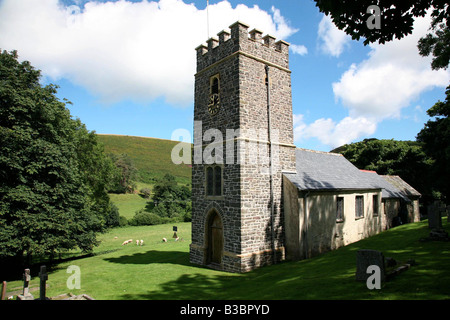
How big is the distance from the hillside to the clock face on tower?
244 feet

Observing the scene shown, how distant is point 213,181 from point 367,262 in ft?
31.1

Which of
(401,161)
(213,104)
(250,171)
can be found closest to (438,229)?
(250,171)

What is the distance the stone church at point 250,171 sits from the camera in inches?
576

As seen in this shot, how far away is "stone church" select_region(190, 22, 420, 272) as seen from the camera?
14641mm

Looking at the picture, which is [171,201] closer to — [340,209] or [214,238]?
[214,238]

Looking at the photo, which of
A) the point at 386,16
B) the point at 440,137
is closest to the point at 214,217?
the point at 386,16

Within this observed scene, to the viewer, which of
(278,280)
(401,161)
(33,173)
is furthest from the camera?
(401,161)

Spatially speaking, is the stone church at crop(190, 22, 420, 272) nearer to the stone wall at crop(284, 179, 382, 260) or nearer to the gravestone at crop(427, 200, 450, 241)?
the stone wall at crop(284, 179, 382, 260)

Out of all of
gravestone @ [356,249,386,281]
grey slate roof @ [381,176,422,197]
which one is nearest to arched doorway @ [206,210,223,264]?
gravestone @ [356,249,386,281]

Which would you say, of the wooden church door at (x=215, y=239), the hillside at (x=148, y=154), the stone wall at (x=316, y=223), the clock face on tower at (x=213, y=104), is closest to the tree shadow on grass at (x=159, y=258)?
the wooden church door at (x=215, y=239)

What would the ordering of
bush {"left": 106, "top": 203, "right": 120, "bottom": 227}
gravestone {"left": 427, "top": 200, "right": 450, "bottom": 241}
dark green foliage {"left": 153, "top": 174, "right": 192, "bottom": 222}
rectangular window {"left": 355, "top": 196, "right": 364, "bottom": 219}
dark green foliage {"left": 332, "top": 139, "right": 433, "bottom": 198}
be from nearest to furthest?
gravestone {"left": 427, "top": 200, "right": 450, "bottom": 241} < rectangular window {"left": 355, "top": 196, "right": 364, "bottom": 219} < dark green foliage {"left": 332, "top": 139, "right": 433, "bottom": 198} < bush {"left": 106, "top": 203, "right": 120, "bottom": 227} < dark green foliage {"left": 153, "top": 174, "right": 192, "bottom": 222}

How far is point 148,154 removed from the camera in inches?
4540

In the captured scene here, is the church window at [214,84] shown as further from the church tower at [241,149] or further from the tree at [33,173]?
the tree at [33,173]
